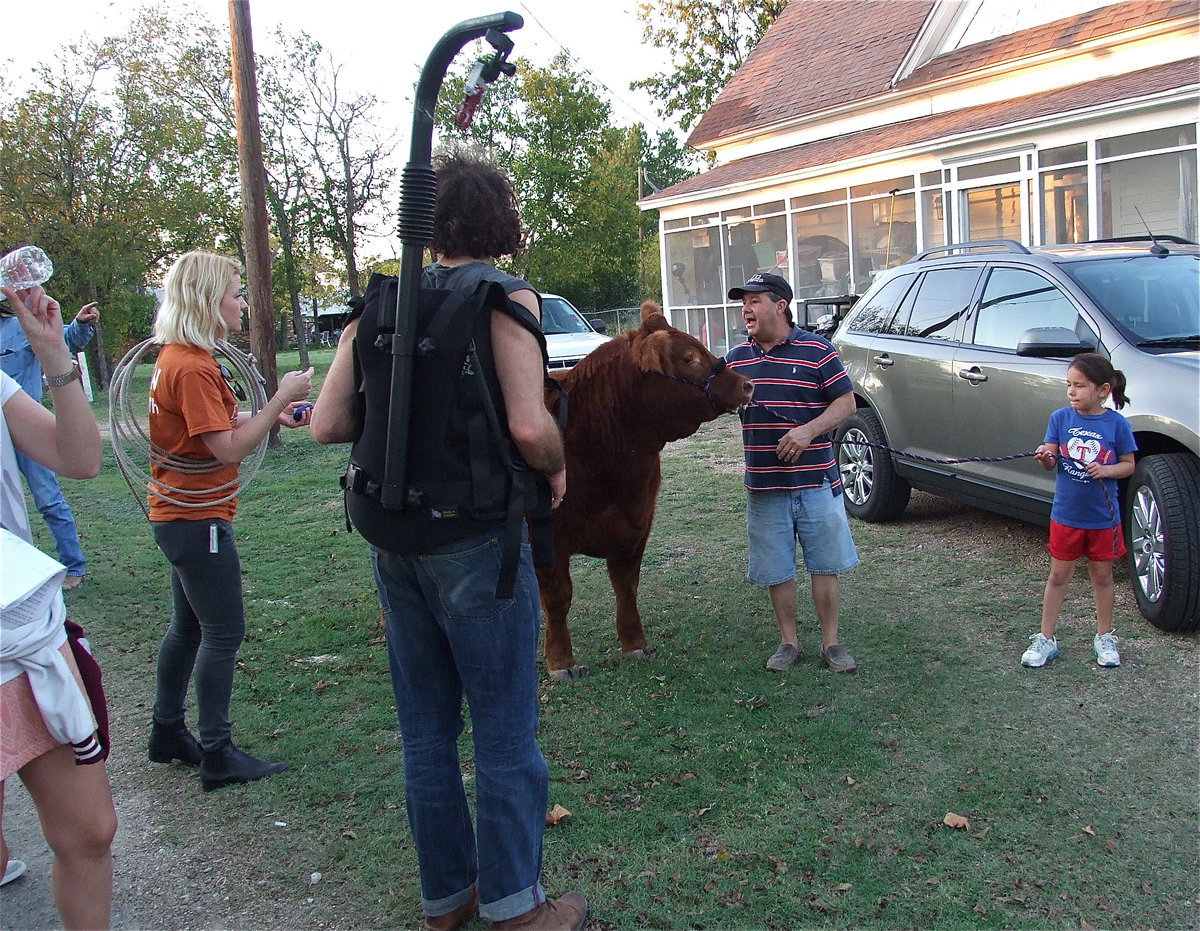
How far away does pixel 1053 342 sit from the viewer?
5.68 metres

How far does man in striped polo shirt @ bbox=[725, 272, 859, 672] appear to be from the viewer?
16.1ft

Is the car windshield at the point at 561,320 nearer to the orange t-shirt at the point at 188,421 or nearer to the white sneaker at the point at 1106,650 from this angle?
the white sneaker at the point at 1106,650

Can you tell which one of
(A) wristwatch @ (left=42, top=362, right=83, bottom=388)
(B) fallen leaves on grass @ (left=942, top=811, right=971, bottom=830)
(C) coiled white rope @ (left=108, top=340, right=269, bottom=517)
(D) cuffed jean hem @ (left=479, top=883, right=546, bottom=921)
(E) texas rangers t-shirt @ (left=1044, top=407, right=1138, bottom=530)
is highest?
(A) wristwatch @ (left=42, top=362, right=83, bottom=388)

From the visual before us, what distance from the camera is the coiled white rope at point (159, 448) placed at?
3834 mm

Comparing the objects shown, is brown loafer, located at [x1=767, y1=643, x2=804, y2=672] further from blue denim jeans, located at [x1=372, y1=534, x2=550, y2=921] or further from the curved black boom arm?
the curved black boom arm

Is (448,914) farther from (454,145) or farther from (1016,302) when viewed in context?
(1016,302)

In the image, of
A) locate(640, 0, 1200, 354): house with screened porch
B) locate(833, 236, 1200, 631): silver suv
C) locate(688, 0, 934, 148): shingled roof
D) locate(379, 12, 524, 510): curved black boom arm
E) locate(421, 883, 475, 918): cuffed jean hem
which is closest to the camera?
locate(379, 12, 524, 510): curved black boom arm

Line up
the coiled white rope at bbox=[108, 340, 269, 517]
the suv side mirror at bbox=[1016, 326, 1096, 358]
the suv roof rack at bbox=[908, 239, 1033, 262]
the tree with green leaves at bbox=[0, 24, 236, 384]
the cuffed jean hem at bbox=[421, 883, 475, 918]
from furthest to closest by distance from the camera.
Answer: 1. the tree with green leaves at bbox=[0, 24, 236, 384]
2. the suv roof rack at bbox=[908, 239, 1033, 262]
3. the suv side mirror at bbox=[1016, 326, 1096, 358]
4. the coiled white rope at bbox=[108, 340, 269, 517]
5. the cuffed jean hem at bbox=[421, 883, 475, 918]

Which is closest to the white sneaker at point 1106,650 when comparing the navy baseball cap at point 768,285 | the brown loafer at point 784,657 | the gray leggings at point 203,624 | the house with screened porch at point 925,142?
the brown loafer at point 784,657

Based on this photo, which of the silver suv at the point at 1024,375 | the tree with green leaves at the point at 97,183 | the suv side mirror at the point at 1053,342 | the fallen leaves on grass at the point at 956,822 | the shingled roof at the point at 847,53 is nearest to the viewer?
the fallen leaves on grass at the point at 956,822

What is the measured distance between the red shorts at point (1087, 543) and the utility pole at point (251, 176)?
33.3 feet

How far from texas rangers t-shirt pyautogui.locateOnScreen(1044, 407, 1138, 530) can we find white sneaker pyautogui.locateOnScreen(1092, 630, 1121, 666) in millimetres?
560

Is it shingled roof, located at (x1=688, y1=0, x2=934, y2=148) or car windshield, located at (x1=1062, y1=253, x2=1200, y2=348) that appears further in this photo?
shingled roof, located at (x1=688, y1=0, x2=934, y2=148)

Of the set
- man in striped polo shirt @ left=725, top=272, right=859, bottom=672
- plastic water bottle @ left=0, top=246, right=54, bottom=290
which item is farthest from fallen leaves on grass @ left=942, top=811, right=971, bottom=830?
plastic water bottle @ left=0, top=246, right=54, bottom=290
